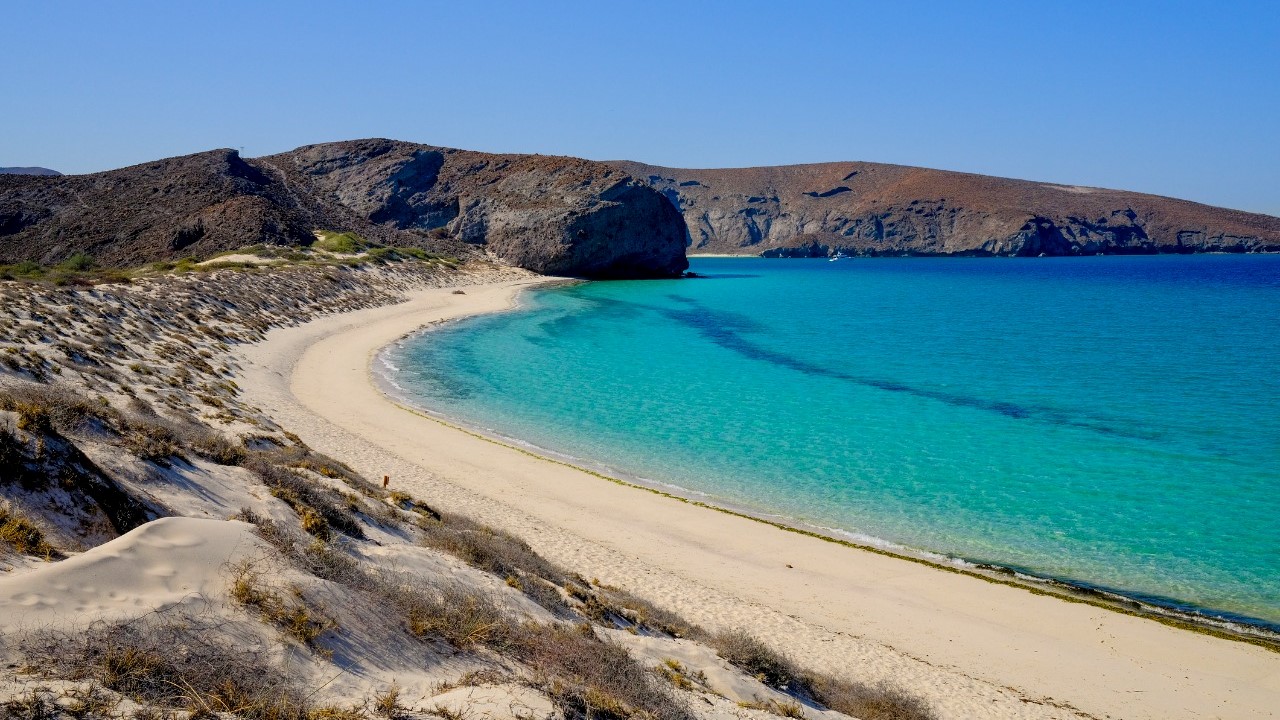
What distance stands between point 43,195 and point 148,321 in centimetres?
4801

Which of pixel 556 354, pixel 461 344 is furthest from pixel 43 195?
pixel 556 354

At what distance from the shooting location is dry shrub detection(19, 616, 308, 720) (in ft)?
14.2

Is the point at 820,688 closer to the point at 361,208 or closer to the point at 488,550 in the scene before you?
the point at 488,550

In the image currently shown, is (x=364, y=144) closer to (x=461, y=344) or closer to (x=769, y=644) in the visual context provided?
(x=461, y=344)

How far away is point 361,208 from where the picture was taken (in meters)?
90.7

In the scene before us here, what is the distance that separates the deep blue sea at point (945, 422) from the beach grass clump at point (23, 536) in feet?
37.7

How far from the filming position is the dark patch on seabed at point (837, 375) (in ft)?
73.6

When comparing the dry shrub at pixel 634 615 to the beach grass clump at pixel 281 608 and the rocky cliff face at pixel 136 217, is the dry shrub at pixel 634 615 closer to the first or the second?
the beach grass clump at pixel 281 608

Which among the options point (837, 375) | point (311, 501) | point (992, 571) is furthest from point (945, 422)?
point (311, 501)

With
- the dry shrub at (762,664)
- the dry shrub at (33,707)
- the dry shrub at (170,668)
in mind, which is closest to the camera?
the dry shrub at (33,707)

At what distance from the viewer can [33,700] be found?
3912mm

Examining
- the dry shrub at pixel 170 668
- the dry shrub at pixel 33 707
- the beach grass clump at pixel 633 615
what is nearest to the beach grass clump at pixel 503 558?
the beach grass clump at pixel 633 615

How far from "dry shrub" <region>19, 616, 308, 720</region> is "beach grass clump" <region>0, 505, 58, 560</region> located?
4.91 feet

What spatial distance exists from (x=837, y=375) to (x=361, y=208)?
75169mm
